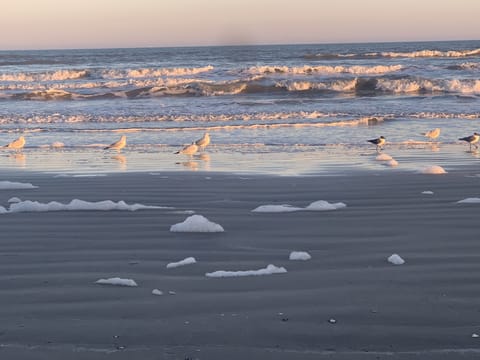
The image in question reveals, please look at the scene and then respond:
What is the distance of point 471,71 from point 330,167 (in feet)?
88.7

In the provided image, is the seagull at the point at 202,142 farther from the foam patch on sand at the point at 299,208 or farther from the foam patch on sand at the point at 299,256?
the foam patch on sand at the point at 299,256

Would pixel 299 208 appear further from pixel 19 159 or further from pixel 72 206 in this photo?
pixel 19 159

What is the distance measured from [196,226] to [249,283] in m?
1.53

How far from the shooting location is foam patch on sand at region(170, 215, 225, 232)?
19.6 feet

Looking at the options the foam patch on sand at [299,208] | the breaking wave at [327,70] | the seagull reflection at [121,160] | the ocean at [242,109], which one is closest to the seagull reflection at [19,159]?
the ocean at [242,109]

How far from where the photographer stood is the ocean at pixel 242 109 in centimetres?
1422

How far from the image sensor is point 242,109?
21.7m

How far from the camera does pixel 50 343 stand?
361cm

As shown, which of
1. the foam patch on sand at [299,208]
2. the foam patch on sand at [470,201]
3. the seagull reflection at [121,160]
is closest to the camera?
the foam patch on sand at [299,208]

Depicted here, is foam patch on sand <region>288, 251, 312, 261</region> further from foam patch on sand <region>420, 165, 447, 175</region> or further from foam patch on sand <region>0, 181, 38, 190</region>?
foam patch on sand <region>420, 165, 447, 175</region>

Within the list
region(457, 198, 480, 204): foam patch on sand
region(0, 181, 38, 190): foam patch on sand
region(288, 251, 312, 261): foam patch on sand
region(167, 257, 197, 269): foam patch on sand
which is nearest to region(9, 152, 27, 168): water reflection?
region(0, 181, 38, 190): foam patch on sand

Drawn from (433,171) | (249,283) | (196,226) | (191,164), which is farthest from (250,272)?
(191,164)

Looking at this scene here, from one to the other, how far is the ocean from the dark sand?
5.21 meters

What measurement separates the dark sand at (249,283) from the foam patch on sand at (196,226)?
0.27ft
